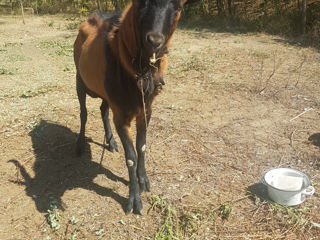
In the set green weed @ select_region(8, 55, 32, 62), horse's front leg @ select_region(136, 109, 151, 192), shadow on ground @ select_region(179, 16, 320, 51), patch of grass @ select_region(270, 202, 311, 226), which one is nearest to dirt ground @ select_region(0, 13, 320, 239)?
patch of grass @ select_region(270, 202, 311, 226)

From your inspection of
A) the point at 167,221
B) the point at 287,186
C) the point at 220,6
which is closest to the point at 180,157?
the point at 167,221

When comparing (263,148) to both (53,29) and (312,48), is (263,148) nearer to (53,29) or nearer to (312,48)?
(312,48)

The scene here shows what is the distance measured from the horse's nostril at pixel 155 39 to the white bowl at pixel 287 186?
6.12 feet

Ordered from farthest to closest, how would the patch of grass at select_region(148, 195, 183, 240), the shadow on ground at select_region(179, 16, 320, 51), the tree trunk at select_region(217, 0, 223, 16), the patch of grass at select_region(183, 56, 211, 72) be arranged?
the tree trunk at select_region(217, 0, 223, 16), the shadow on ground at select_region(179, 16, 320, 51), the patch of grass at select_region(183, 56, 211, 72), the patch of grass at select_region(148, 195, 183, 240)

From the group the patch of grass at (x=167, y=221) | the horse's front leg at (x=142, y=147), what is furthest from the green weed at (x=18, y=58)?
the patch of grass at (x=167, y=221)

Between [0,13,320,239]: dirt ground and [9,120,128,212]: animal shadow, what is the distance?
0.05 ft

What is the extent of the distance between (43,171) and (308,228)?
298 cm

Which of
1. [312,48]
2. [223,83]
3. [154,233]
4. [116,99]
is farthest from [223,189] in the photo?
[312,48]

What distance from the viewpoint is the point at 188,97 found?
223 inches

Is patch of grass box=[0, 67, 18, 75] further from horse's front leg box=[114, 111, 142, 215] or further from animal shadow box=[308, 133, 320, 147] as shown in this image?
animal shadow box=[308, 133, 320, 147]

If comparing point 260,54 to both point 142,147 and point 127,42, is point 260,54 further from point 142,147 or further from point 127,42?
point 127,42

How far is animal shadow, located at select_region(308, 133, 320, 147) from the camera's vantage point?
3.98 meters

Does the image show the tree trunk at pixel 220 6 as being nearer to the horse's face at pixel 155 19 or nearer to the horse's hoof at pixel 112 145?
the horse's hoof at pixel 112 145

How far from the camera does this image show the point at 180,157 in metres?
3.88
